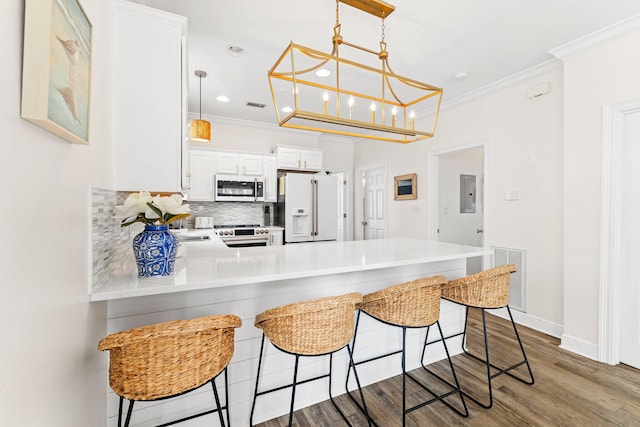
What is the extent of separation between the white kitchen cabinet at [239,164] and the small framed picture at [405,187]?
2280 mm

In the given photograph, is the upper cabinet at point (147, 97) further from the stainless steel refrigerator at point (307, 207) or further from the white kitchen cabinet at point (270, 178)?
the white kitchen cabinet at point (270, 178)

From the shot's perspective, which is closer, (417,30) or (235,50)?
(417,30)

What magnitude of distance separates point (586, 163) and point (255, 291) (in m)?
2.94

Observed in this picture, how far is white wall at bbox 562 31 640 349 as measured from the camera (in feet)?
7.85

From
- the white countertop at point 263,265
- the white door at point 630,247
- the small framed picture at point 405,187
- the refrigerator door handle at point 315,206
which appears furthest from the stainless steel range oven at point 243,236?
the white door at point 630,247

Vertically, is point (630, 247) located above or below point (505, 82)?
below

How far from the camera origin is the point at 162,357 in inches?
41.1

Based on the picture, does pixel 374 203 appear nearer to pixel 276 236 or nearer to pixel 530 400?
pixel 276 236

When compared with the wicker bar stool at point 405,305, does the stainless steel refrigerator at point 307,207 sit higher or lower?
higher

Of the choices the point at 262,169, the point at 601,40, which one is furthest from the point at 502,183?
the point at 262,169

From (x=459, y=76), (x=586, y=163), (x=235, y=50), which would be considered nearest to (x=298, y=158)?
(x=235, y=50)

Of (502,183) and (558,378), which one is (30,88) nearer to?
(558,378)

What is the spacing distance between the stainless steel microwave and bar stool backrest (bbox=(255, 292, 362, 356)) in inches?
138

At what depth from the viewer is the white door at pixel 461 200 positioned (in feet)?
14.7
